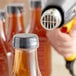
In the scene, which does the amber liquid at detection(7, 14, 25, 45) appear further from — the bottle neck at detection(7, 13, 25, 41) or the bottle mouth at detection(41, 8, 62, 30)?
the bottle mouth at detection(41, 8, 62, 30)

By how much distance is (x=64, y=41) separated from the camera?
A: 0.52m

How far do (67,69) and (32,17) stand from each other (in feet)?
0.42

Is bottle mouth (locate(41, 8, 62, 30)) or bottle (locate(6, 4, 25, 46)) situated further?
bottle (locate(6, 4, 25, 46))

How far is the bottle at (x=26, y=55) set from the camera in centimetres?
39

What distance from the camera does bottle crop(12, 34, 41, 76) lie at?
0.39 m

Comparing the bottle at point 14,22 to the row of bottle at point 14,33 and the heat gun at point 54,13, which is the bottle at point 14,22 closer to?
the row of bottle at point 14,33

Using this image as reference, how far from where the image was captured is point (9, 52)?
50cm

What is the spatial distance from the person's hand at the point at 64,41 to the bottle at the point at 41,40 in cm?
1

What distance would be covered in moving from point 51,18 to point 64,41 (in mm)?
127

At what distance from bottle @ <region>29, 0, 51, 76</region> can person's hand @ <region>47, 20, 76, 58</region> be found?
0.01 metres

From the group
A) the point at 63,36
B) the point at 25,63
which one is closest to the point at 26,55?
the point at 25,63

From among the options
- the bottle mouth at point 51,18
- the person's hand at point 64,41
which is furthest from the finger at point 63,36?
the bottle mouth at point 51,18

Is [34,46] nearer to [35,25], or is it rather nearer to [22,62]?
[22,62]

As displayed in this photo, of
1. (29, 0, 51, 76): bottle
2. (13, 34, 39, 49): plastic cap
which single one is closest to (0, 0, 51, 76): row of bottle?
(29, 0, 51, 76): bottle
